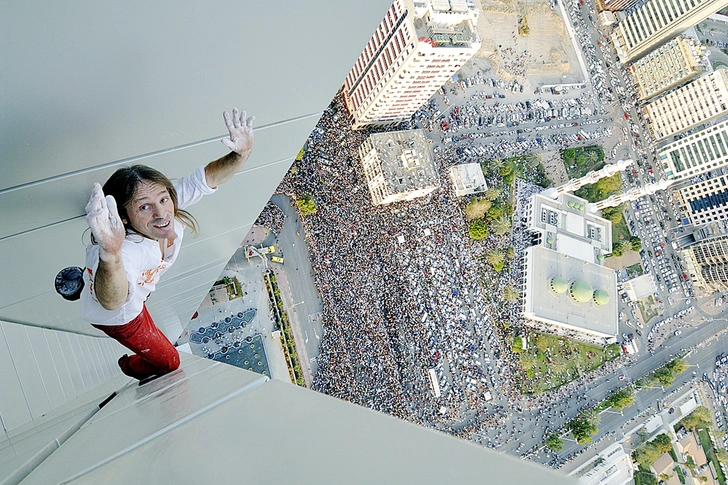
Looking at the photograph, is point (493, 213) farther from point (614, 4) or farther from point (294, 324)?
point (614, 4)

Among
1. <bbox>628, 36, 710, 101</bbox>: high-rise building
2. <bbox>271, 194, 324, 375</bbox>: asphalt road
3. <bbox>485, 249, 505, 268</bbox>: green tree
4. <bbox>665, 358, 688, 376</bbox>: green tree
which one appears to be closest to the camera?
<bbox>271, 194, 324, 375</bbox>: asphalt road

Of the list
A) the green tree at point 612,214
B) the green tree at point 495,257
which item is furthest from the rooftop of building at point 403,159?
the green tree at point 612,214

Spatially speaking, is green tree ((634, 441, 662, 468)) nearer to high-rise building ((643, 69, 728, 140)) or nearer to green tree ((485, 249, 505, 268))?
green tree ((485, 249, 505, 268))

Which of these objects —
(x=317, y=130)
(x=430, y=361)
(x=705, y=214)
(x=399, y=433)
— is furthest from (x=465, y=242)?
(x=399, y=433)

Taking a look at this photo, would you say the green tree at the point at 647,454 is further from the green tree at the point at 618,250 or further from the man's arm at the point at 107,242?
the man's arm at the point at 107,242

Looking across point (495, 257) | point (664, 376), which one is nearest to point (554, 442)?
point (664, 376)

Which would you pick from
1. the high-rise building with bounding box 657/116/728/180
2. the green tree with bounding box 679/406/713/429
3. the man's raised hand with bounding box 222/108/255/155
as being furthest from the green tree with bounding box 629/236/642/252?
the man's raised hand with bounding box 222/108/255/155

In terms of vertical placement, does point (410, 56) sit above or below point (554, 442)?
above
